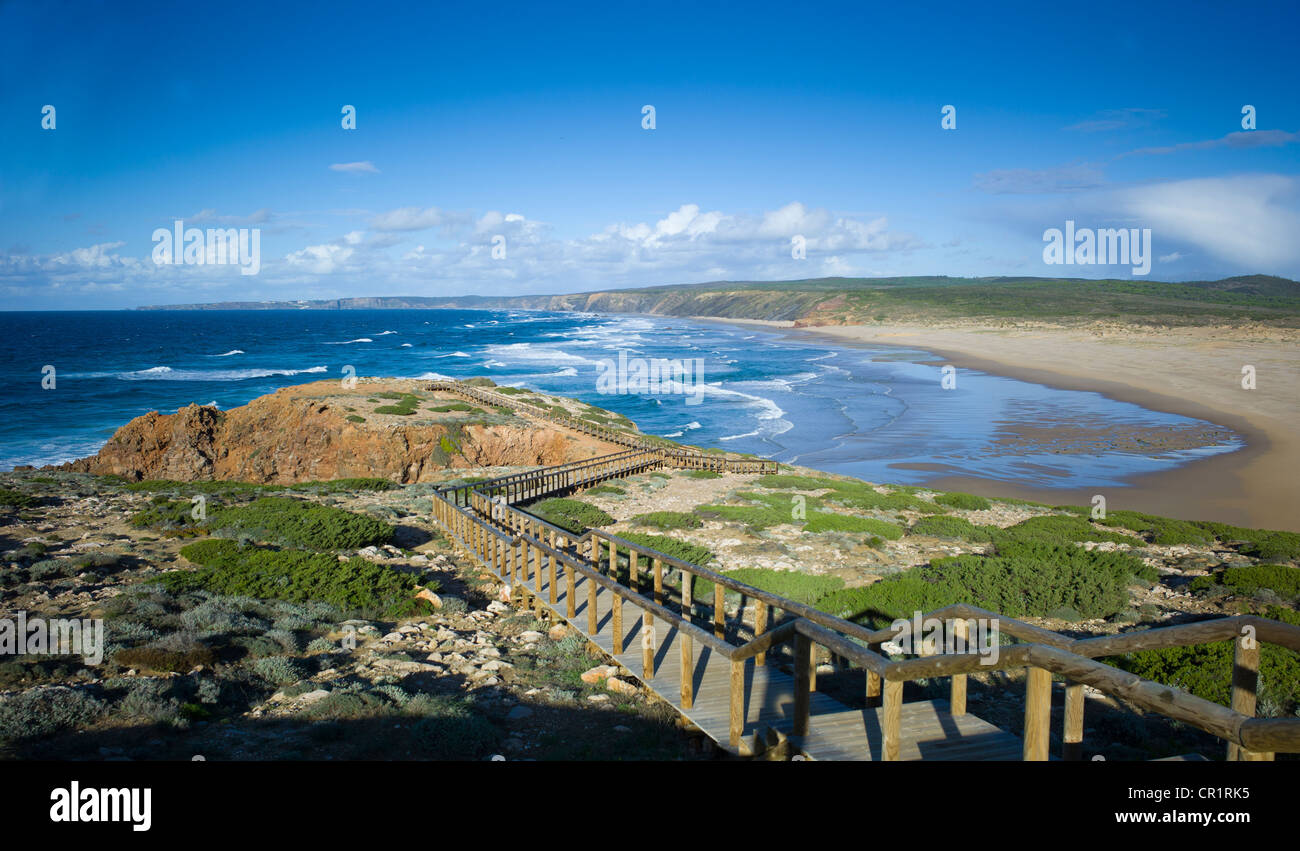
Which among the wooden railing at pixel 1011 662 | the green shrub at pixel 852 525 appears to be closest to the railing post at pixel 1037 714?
the wooden railing at pixel 1011 662

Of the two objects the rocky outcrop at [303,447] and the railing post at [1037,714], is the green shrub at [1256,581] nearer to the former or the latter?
the railing post at [1037,714]

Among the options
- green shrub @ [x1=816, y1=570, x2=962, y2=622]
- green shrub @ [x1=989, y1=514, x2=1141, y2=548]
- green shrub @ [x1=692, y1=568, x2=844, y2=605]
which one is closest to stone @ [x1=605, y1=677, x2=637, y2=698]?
green shrub @ [x1=692, y1=568, x2=844, y2=605]

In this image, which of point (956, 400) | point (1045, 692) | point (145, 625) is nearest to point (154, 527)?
point (145, 625)

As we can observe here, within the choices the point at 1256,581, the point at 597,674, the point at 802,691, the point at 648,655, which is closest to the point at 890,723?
the point at 802,691

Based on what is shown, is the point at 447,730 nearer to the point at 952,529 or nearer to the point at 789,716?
the point at 789,716

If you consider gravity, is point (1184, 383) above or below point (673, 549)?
above
